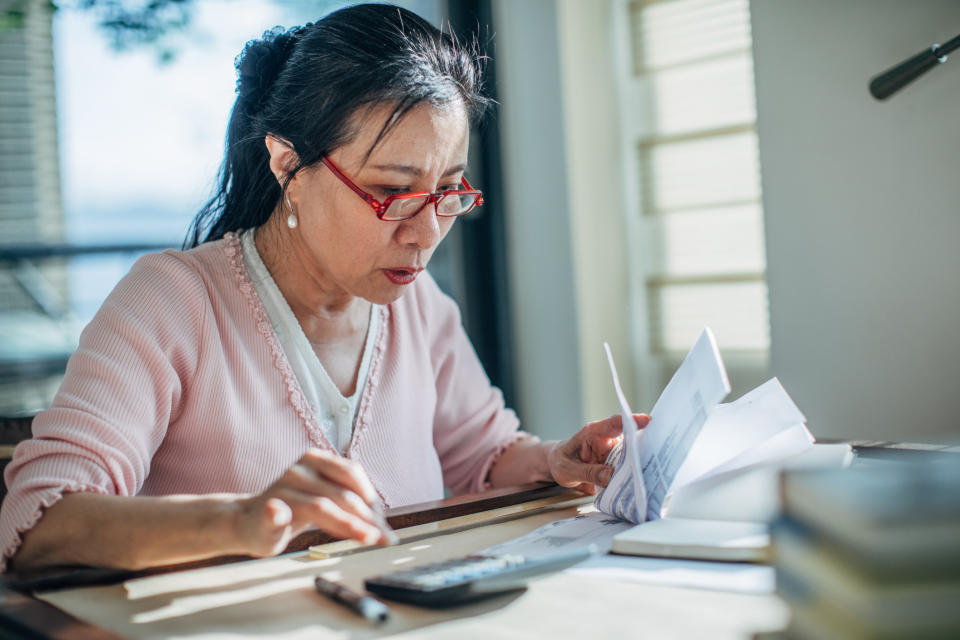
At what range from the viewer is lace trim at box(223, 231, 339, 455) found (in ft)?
4.47

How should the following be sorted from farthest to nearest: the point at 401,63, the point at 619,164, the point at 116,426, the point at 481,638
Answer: the point at 619,164 < the point at 401,63 < the point at 116,426 < the point at 481,638

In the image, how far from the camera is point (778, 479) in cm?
64

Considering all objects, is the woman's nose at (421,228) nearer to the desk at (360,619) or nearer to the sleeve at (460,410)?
the sleeve at (460,410)

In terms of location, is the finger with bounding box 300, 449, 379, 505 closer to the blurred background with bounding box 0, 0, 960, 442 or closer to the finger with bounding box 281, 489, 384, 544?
the finger with bounding box 281, 489, 384, 544

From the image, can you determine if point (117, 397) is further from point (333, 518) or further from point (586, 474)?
point (586, 474)

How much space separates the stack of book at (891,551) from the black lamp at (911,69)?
126cm

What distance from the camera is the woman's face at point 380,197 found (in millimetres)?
1300

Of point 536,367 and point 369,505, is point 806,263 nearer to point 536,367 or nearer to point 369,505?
point 536,367

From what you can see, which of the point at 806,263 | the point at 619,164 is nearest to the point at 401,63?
the point at 806,263

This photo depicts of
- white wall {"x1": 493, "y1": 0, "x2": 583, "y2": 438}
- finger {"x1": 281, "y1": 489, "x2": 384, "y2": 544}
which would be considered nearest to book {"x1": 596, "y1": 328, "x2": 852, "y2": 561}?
finger {"x1": 281, "y1": 489, "x2": 384, "y2": 544}

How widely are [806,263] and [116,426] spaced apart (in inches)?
63.7

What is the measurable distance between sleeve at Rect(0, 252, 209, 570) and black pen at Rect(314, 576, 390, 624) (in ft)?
1.07

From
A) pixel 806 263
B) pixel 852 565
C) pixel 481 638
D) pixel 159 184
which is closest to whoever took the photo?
pixel 852 565

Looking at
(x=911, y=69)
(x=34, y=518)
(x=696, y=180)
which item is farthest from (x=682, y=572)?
(x=696, y=180)
